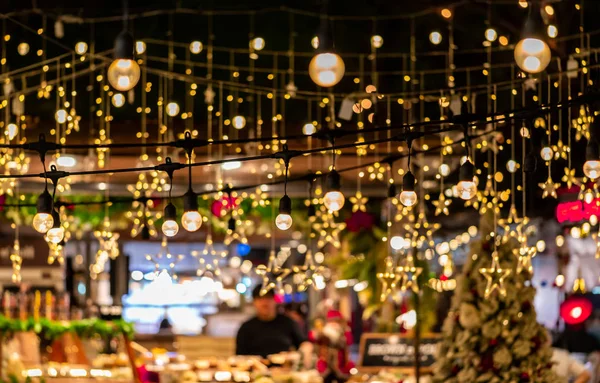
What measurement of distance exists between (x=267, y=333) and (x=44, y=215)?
5419mm

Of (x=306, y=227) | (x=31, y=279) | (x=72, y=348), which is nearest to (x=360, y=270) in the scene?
(x=306, y=227)

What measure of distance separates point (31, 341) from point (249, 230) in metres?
5.20

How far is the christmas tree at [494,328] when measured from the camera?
6340 mm

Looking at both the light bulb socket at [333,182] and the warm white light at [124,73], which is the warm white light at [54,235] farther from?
the warm white light at [124,73]

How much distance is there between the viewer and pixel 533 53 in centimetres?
315

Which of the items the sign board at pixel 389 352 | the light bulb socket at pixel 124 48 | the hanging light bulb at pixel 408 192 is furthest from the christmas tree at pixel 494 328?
the light bulb socket at pixel 124 48

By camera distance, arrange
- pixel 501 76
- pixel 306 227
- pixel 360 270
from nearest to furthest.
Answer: pixel 501 76
pixel 360 270
pixel 306 227

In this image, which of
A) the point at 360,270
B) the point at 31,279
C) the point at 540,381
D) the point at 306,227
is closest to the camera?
the point at 540,381

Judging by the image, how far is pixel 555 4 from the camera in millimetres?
7941

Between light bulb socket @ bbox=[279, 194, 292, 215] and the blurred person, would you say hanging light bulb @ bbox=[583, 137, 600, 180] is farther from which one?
the blurred person

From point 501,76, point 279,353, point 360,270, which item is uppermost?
point 501,76

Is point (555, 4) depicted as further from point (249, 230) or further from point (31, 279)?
point (31, 279)

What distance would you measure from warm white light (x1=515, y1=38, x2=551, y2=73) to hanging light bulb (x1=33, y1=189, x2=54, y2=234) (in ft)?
8.28

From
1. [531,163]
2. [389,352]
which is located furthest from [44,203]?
[389,352]
